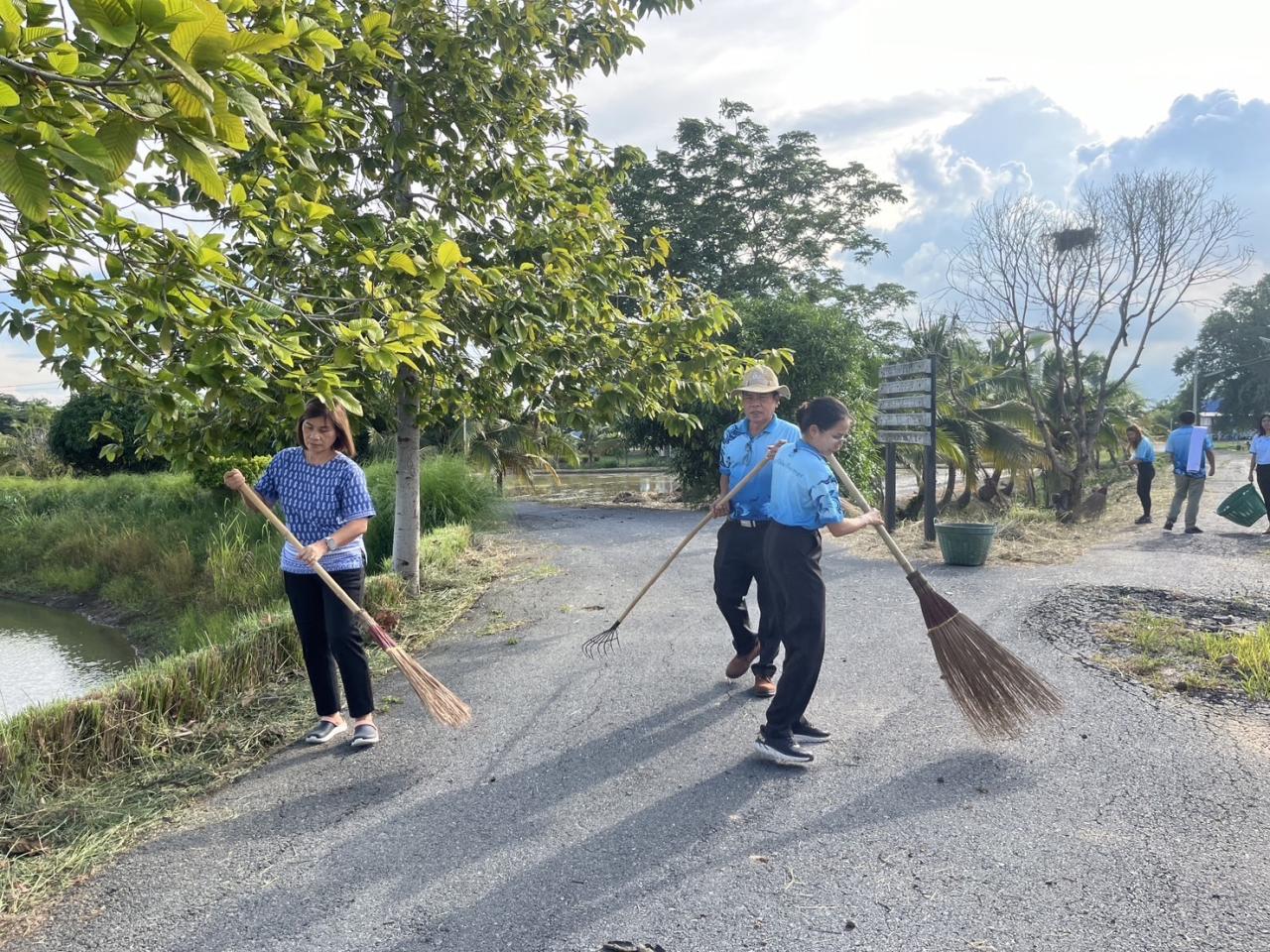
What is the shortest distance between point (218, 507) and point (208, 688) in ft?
40.4

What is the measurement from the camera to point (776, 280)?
2584cm

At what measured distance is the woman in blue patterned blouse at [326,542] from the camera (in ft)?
13.8

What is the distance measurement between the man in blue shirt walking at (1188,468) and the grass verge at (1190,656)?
6.04 metres

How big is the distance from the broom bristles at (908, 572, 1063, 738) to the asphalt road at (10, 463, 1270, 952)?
172 mm

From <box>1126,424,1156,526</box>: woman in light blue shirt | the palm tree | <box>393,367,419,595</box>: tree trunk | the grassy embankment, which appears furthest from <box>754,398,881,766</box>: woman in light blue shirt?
the palm tree

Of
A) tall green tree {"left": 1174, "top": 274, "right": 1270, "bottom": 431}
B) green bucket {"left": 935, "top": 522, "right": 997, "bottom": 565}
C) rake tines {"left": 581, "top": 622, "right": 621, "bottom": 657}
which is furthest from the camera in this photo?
tall green tree {"left": 1174, "top": 274, "right": 1270, "bottom": 431}

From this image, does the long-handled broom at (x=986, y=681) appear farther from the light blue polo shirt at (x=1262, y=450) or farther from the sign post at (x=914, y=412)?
the light blue polo shirt at (x=1262, y=450)

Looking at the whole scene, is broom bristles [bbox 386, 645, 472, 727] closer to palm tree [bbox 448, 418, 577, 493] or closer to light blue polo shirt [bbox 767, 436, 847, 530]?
light blue polo shirt [bbox 767, 436, 847, 530]

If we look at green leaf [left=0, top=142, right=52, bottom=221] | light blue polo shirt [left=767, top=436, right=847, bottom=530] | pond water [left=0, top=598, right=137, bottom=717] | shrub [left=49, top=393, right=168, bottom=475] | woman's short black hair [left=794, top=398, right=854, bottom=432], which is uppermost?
shrub [left=49, top=393, right=168, bottom=475]

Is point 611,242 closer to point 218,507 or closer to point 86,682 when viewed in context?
point 86,682

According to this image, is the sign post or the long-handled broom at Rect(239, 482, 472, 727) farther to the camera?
the sign post

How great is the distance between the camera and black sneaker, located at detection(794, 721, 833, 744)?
423 cm

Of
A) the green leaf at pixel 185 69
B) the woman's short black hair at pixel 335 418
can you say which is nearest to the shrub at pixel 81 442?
the woman's short black hair at pixel 335 418

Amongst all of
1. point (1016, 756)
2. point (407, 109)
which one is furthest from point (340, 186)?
point (1016, 756)
